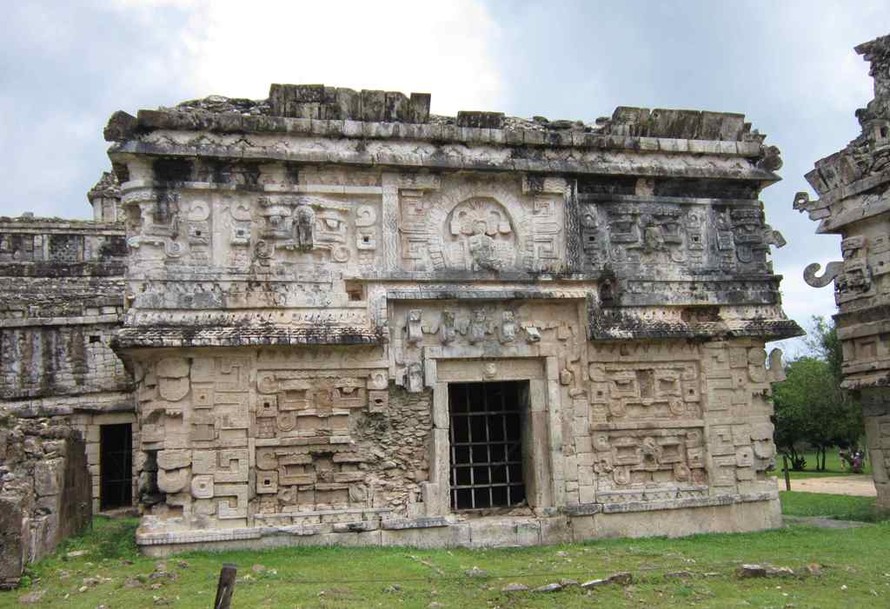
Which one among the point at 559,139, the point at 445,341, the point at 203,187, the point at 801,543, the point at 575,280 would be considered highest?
the point at 559,139

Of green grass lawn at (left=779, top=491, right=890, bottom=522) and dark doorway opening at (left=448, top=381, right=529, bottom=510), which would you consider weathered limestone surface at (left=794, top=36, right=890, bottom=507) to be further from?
dark doorway opening at (left=448, top=381, right=529, bottom=510)

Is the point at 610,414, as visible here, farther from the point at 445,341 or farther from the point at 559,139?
the point at 559,139

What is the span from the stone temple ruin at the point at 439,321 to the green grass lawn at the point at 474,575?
0.66m

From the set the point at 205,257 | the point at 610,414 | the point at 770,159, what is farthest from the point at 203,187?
the point at 770,159

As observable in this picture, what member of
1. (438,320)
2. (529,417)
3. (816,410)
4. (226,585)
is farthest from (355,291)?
(816,410)

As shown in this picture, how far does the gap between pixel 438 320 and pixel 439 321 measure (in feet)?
0.06

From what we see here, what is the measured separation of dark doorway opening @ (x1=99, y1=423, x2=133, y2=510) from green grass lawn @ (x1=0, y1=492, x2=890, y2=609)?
19.5ft

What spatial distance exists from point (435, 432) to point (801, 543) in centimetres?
468

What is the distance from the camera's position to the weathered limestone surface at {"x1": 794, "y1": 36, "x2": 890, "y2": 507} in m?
12.8

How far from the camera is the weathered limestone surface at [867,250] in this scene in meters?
12.8

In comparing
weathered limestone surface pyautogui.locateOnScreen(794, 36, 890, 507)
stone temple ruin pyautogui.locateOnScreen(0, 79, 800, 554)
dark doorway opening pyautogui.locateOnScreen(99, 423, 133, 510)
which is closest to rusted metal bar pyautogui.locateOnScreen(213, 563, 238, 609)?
stone temple ruin pyautogui.locateOnScreen(0, 79, 800, 554)

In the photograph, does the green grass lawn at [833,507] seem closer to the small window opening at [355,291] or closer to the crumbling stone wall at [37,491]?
the small window opening at [355,291]

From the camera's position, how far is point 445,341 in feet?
35.0

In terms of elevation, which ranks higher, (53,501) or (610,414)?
(610,414)
